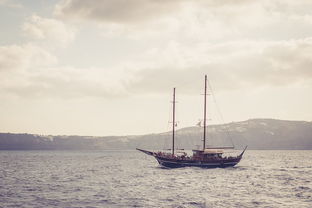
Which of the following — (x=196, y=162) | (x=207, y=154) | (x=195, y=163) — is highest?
(x=207, y=154)

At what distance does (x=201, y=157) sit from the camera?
75.5 m

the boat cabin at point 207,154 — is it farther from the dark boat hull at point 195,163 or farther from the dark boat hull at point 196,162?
the dark boat hull at point 195,163

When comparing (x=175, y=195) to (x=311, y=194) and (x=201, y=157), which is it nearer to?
(x=311, y=194)

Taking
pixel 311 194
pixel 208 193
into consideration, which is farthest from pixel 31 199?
pixel 311 194

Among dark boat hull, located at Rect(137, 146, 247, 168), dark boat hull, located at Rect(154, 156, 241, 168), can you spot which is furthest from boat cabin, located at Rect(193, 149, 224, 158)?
dark boat hull, located at Rect(154, 156, 241, 168)

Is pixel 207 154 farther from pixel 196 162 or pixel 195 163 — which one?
pixel 195 163

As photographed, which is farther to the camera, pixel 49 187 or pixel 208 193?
pixel 49 187

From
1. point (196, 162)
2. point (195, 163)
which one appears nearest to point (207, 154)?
point (196, 162)

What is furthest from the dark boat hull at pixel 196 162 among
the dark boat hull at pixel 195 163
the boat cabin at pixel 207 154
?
the boat cabin at pixel 207 154

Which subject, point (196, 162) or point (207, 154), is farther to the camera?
point (207, 154)

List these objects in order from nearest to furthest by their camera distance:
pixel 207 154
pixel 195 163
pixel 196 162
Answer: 1. pixel 196 162
2. pixel 195 163
3. pixel 207 154

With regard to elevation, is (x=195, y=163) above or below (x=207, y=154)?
below

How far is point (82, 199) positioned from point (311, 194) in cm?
2701

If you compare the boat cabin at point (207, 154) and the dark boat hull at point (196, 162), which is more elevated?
the boat cabin at point (207, 154)
